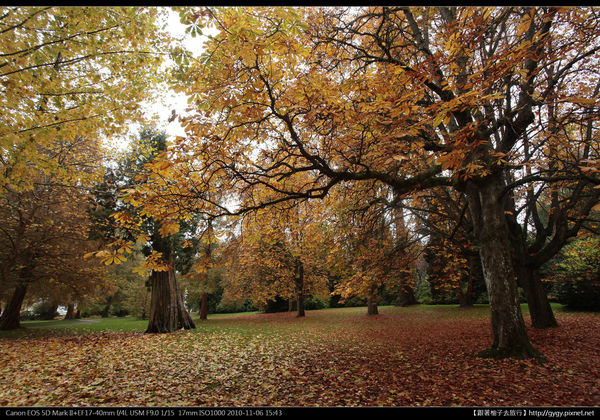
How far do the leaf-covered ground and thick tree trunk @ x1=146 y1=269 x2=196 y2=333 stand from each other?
18.7 feet

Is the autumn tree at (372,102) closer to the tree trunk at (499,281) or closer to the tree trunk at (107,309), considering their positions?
the tree trunk at (499,281)

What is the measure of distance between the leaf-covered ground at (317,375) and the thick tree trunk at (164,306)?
5.71 metres

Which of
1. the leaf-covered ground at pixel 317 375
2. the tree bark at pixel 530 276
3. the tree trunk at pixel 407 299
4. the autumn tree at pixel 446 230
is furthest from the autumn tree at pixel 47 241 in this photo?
the tree trunk at pixel 407 299

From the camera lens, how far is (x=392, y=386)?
4.55 metres

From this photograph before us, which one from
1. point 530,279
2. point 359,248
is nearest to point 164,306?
point 359,248

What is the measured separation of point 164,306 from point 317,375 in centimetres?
1197

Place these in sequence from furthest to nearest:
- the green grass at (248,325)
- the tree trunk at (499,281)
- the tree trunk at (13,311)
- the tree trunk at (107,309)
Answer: the tree trunk at (107,309) → the tree trunk at (13,311) → the green grass at (248,325) → the tree trunk at (499,281)

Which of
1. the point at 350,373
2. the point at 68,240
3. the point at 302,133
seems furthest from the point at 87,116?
the point at 68,240

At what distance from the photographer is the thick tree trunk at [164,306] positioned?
13.9m

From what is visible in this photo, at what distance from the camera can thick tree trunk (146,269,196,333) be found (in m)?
13.9

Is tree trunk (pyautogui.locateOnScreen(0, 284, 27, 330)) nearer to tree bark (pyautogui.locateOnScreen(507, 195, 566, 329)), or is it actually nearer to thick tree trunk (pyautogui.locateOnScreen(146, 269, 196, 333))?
thick tree trunk (pyautogui.locateOnScreen(146, 269, 196, 333))

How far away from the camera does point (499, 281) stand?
19.0 ft

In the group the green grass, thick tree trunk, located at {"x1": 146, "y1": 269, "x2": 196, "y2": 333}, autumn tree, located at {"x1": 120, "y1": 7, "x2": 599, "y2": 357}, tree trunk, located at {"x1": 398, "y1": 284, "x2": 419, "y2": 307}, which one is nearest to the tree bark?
autumn tree, located at {"x1": 120, "y1": 7, "x2": 599, "y2": 357}

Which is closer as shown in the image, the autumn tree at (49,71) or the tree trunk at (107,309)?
the autumn tree at (49,71)
